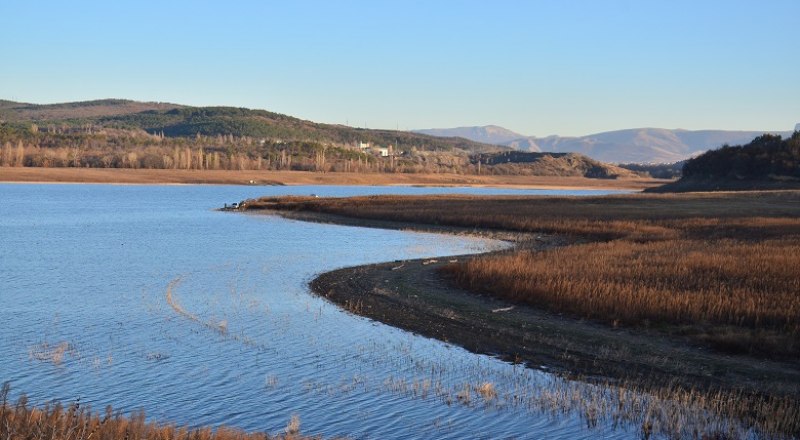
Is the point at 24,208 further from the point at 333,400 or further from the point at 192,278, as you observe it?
the point at 333,400

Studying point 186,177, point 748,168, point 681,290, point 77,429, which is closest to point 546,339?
point 681,290

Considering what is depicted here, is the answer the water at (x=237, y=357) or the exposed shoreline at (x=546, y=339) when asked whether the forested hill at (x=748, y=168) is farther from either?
the exposed shoreline at (x=546, y=339)

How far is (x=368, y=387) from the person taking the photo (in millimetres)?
16984

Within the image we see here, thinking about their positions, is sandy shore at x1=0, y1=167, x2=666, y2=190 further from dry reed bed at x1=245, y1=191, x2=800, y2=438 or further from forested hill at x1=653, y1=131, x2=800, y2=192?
dry reed bed at x1=245, y1=191, x2=800, y2=438

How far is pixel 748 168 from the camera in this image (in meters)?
111

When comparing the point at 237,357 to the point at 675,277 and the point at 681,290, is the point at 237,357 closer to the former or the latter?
the point at 681,290

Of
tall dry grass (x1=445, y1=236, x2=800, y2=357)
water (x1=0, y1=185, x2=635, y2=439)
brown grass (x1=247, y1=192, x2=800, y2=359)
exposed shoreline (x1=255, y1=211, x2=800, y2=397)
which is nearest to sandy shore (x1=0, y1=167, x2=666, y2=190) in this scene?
brown grass (x1=247, y1=192, x2=800, y2=359)

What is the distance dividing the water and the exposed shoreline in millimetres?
895

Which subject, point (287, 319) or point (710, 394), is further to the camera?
point (287, 319)

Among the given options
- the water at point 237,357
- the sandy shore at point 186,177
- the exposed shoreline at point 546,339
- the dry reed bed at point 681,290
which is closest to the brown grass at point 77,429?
the water at point 237,357

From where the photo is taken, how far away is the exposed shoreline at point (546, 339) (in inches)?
686

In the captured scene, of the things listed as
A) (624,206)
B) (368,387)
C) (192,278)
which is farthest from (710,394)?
(624,206)

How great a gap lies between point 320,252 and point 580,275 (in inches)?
717

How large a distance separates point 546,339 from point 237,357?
700 centimetres
